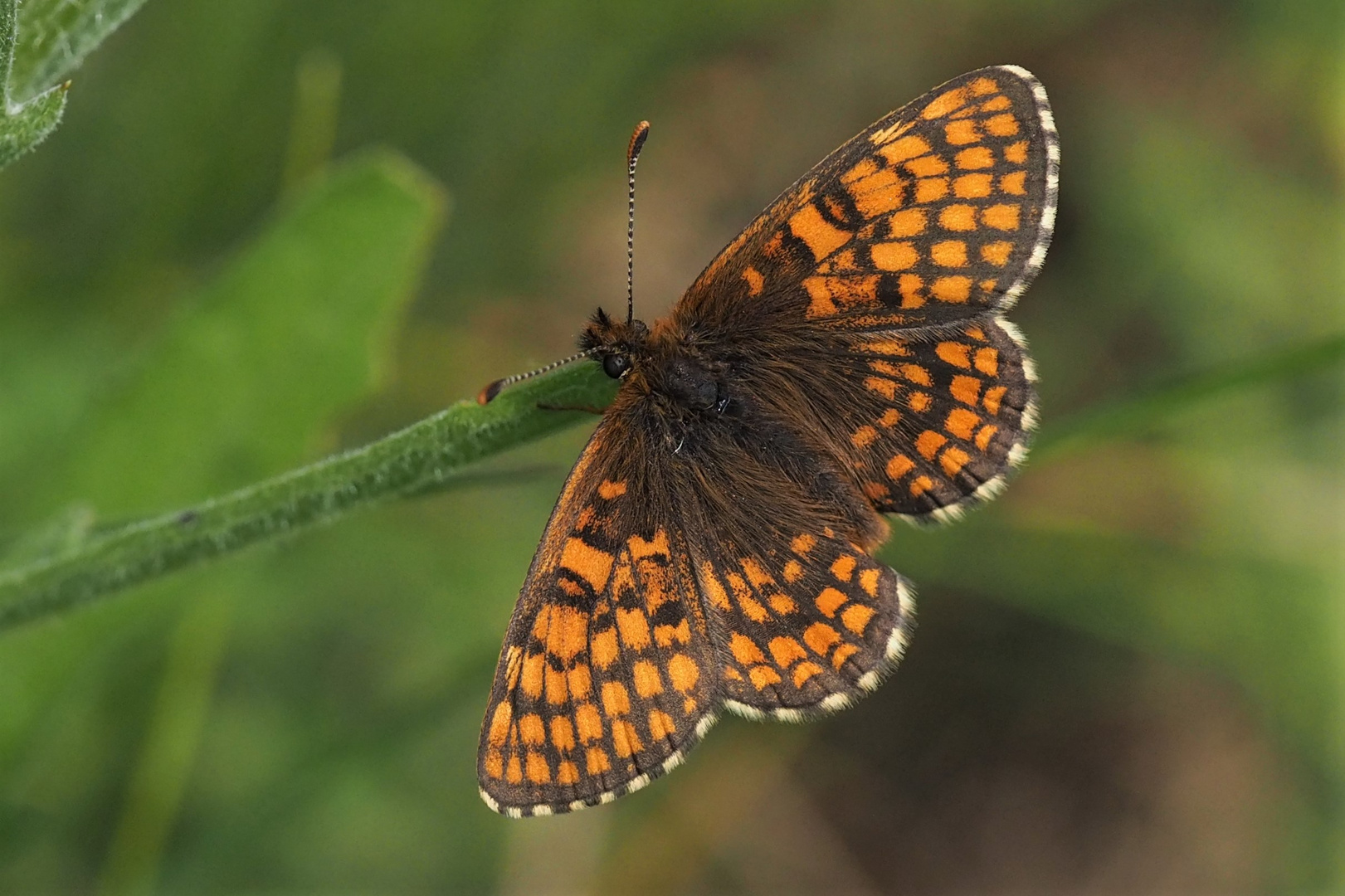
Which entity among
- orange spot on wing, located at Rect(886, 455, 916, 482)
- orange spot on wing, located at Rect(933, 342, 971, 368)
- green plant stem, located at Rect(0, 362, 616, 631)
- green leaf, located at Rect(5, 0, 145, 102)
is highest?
green leaf, located at Rect(5, 0, 145, 102)

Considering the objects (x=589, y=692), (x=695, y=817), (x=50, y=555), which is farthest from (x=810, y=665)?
(x=695, y=817)

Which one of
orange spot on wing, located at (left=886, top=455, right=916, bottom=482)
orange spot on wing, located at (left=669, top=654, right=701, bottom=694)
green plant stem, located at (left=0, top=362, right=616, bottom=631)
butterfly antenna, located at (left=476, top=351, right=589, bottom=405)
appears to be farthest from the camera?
orange spot on wing, located at (left=886, top=455, right=916, bottom=482)

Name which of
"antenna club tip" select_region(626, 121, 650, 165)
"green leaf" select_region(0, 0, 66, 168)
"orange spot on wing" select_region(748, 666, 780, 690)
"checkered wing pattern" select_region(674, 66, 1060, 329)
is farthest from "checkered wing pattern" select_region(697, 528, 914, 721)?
"green leaf" select_region(0, 0, 66, 168)

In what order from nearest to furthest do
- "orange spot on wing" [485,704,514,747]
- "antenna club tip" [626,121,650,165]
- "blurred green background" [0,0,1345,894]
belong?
"orange spot on wing" [485,704,514,747]
"antenna club tip" [626,121,650,165]
"blurred green background" [0,0,1345,894]

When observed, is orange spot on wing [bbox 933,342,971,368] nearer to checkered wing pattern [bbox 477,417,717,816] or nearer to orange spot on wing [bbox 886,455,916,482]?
orange spot on wing [bbox 886,455,916,482]

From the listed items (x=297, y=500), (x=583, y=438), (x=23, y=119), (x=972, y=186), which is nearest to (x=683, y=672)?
(x=297, y=500)

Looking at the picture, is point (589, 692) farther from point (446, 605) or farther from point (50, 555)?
point (446, 605)

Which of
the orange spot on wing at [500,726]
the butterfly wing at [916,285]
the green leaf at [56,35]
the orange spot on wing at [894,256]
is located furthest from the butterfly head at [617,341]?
the green leaf at [56,35]

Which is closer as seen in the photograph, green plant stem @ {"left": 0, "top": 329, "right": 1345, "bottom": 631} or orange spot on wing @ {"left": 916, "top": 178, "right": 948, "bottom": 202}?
green plant stem @ {"left": 0, "top": 329, "right": 1345, "bottom": 631}

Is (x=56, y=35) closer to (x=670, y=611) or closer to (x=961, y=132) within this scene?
(x=670, y=611)
